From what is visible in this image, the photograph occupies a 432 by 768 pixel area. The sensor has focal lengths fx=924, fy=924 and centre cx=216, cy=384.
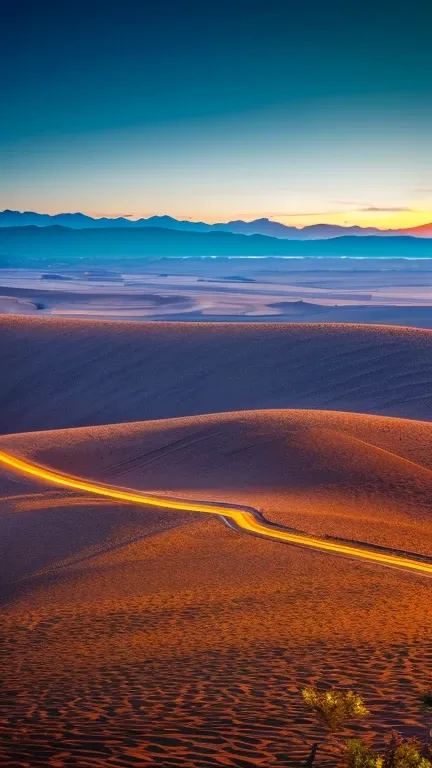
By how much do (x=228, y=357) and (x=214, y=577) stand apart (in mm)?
38461

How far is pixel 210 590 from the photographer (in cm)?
1487

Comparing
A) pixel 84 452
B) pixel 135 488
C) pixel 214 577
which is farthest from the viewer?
pixel 84 452

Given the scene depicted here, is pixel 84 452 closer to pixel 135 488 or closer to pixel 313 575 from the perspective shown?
pixel 135 488

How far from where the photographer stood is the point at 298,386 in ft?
156

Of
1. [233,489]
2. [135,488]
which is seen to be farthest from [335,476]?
[135,488]

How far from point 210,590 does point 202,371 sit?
37.5 m

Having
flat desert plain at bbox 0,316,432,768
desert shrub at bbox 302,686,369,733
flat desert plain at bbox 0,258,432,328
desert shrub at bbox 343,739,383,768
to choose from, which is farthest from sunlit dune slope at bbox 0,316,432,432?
desert shrub at bbox 343,739,383,768

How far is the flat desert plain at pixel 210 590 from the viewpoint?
346 inches

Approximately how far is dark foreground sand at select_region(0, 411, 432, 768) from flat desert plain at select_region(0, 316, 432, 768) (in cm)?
4

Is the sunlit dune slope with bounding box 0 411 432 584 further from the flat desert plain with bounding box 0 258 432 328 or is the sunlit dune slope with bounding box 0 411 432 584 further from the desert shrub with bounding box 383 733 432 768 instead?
the flat desert plain with bounding box 0 258 432 328

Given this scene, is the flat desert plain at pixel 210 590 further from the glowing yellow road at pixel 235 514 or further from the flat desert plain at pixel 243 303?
the flat desert plain at pixel 243 303

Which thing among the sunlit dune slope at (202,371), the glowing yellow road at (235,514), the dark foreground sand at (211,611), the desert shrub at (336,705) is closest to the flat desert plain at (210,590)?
the dark foreground sand at (211,611)

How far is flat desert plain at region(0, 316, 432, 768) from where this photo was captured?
8781 millimetres

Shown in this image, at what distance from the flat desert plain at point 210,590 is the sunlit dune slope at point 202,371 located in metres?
3.26
